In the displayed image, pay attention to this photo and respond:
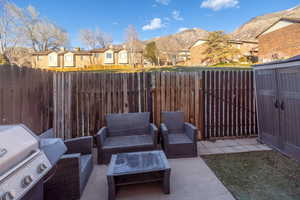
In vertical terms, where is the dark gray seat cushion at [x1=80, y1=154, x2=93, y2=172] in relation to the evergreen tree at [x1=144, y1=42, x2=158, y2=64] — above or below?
below

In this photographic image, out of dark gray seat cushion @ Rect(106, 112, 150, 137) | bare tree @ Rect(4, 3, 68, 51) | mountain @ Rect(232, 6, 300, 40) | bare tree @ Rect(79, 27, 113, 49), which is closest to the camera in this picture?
dark gray seat cushion @ Rect(106, 112, 150, 137)

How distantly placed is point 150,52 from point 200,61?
8.07 meters

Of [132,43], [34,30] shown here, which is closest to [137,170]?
[34,30]

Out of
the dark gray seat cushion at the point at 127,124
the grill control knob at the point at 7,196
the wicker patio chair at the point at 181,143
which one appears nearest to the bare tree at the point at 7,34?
the dark gray seat cushion at the point at 127,124

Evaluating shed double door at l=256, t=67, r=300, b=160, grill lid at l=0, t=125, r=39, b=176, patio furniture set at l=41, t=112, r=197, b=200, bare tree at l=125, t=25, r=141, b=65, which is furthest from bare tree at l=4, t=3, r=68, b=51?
shed double door at l=256, t=67, r=300, b=160

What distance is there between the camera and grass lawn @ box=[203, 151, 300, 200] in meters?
2.05

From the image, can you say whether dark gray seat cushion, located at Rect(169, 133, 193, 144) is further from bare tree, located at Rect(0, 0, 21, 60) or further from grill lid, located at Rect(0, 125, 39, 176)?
bare tree, located at Rect(0, 0, 21, 60)

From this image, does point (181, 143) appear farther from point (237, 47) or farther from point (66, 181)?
point (237, 47)

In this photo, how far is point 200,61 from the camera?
77.7 ft

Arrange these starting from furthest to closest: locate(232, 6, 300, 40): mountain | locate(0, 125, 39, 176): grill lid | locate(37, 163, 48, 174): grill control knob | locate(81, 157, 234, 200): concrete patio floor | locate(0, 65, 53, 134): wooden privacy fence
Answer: locate(232, 6, 300, 40): mountain
locate(0, 65, 53, 134): wooden privacy fence
locate(81, 157, 234, 200): concrete patio floor
locate(37, 163, 48, 174): grill control knob
locate(0, 125, 39, 176): grill lid

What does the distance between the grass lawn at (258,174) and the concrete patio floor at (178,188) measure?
0.19 meters

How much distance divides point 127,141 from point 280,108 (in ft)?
10.6

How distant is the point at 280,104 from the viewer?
10.1 feet

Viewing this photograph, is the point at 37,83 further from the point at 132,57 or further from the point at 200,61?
the point at 200,61
